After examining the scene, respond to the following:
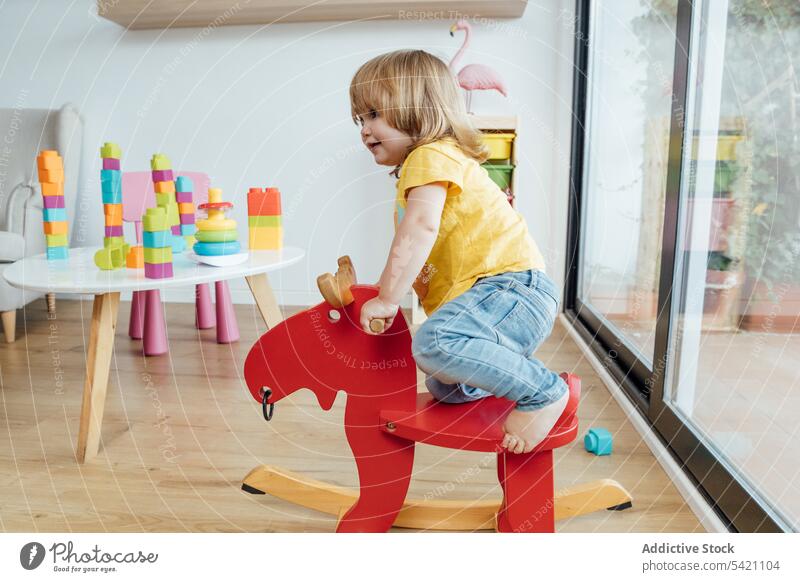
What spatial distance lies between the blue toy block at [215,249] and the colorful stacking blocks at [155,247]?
0.17m

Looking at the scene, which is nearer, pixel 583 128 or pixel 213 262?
pixel 213 262

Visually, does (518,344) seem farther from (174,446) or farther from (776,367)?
(174,446)

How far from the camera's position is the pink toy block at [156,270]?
1565mm

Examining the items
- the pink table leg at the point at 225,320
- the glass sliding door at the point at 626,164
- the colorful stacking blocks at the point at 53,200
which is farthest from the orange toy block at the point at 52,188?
the glass sliding door at the point at 626,164

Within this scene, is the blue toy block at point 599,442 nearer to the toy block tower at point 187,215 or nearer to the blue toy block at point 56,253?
the toy block tower at point 187,215

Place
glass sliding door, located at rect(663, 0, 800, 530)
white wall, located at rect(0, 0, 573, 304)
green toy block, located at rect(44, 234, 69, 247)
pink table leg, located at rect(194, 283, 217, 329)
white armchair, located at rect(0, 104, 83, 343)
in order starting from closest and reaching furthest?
glass sliding door, located at rect(663, 0, 800, 530) < green toy block, located at rect(44, 234, 69, 247) < white armchair, located at rect(0, 104, 83, 343) < pink table leg, located at rect(194, 283, 217, 329) < white wall, located at rect(0, 0, 573, 304)

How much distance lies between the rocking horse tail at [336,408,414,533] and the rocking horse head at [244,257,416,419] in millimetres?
43

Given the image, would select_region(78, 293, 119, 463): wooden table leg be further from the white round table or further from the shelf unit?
the shelf unit

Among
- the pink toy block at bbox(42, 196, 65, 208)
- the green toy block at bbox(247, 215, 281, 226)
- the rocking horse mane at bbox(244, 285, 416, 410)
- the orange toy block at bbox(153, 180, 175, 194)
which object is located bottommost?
the rocking horse mane at bbox(244, 285, 416, 410)

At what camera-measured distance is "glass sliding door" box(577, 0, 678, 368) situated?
76.6 inches

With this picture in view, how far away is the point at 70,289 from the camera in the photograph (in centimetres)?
146

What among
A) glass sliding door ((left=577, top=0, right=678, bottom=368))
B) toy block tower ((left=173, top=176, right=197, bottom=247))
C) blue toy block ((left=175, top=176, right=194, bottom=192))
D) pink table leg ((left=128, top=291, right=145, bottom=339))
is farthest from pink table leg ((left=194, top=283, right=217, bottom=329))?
glass sliding door ((left=577, top=0, right=678, bottom=368))

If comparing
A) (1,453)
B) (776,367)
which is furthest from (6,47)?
(776,367)

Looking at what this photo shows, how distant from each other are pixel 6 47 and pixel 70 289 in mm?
2154
